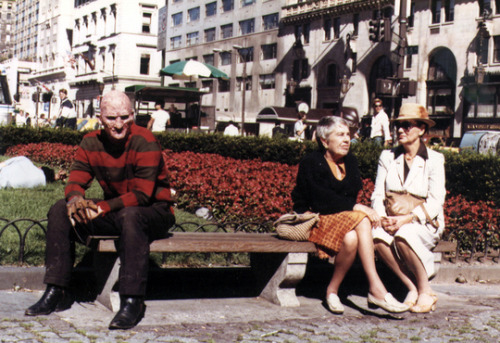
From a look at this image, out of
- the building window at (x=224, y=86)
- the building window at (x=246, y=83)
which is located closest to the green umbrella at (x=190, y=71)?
the building window at (x=246, y=83)

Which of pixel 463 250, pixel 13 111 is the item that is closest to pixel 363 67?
pixel 13 111

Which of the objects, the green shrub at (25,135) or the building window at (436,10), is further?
A: the building window at (436,10)

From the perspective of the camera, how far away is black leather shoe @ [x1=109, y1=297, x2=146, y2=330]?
14.4 ft

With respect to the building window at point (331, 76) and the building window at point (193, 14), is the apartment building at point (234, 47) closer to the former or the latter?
the building window at point (193, 14)

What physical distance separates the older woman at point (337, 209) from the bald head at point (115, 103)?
59.7 inches

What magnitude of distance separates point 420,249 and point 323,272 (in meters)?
1.14

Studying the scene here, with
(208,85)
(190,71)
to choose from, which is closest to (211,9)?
(208,85)

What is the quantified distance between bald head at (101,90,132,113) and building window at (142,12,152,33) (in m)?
68.1

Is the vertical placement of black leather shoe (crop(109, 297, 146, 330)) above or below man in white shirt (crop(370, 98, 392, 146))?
below

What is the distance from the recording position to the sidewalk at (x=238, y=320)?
14.2 ft

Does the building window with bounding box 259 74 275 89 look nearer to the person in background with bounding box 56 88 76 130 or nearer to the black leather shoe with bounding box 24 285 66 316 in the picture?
the person in background with bounding box 56 88 76 130

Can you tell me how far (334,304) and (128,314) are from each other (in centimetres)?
158

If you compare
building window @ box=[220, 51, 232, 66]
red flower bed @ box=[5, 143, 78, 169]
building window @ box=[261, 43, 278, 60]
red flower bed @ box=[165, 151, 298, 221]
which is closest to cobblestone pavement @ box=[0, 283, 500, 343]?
red flower bed @ box=[165, 151, 298, 221]

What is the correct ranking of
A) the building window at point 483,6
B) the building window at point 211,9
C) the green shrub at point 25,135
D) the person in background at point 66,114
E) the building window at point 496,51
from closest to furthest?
the green shrub at point 25,135 → the person in background at point 66,114 → the building window at point 496,51 → the building window at point 483,6 → the building window at point 211,9
